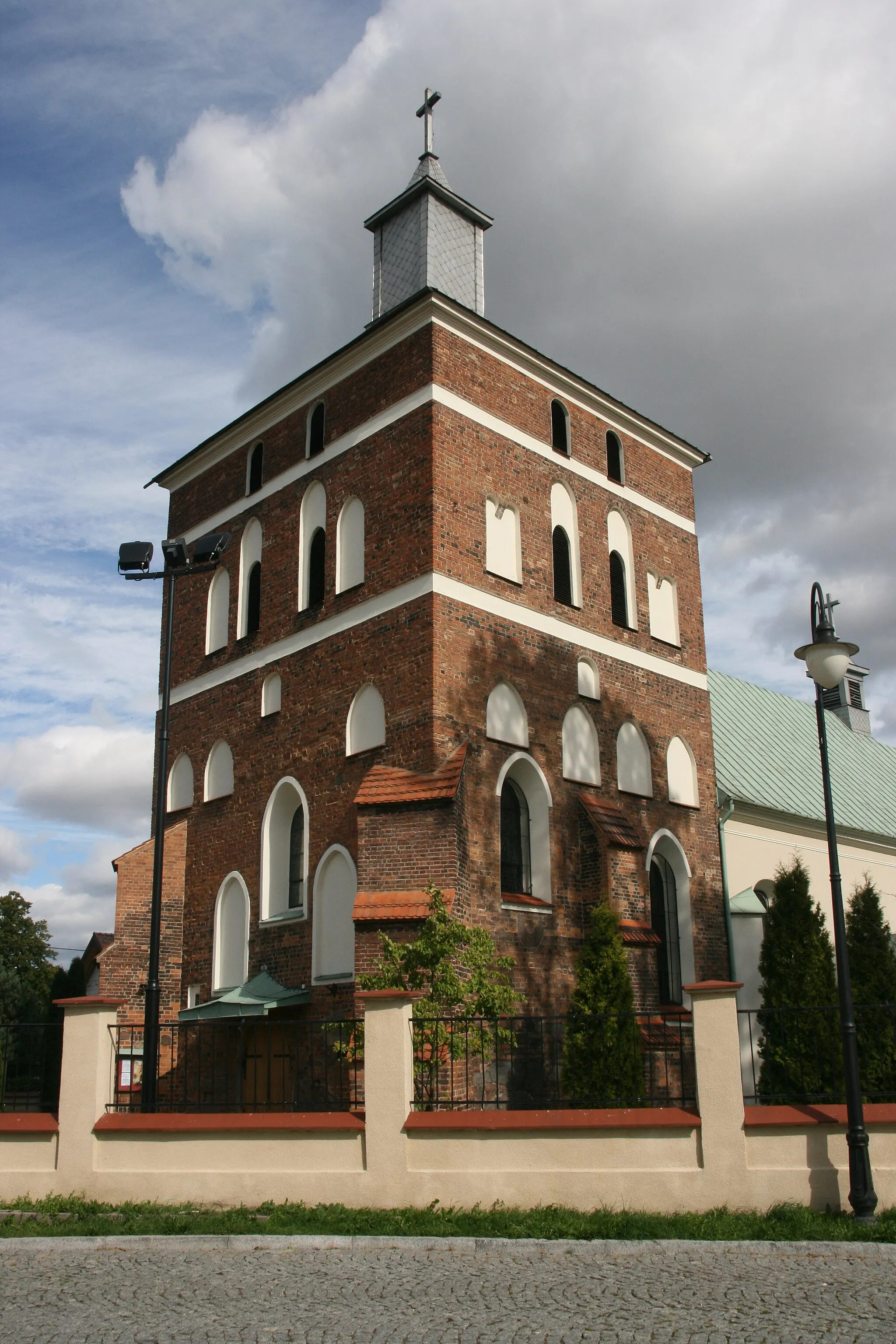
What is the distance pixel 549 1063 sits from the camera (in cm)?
1473

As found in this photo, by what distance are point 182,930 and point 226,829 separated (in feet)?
5.94

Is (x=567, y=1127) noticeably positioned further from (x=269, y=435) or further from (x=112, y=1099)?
(x=269, y=435)

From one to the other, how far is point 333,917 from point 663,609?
775 cm

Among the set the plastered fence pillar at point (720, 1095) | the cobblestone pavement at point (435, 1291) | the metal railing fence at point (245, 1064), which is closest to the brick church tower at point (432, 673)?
the metal railing fence at point (245, 1064)

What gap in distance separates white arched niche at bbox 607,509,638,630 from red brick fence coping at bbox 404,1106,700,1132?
10.7 meters

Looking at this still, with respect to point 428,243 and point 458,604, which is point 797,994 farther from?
point 428,243

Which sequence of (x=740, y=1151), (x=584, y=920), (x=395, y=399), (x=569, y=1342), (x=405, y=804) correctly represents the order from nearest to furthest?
1. (x=569, y=1342)
2. (x=740, y=1151)
3. (x=405, y=804)
4. (x=584, y=920)
5. (x=395, y=399)

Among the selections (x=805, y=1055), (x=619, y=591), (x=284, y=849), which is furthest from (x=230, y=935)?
(x=805, y=1055)

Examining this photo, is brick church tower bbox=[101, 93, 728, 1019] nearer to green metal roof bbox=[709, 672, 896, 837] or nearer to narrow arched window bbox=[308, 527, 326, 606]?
narrow arched window bbox=[308, 527, 326, 606]

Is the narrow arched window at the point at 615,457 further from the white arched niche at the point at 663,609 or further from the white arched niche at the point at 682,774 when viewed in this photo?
the white arched niche at the point at 682,774

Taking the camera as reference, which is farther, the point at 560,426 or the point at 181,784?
the point at 181,784

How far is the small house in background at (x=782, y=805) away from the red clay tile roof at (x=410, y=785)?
6.41 metres

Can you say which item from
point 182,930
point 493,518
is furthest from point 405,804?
point 182,930

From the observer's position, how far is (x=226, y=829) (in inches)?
723
